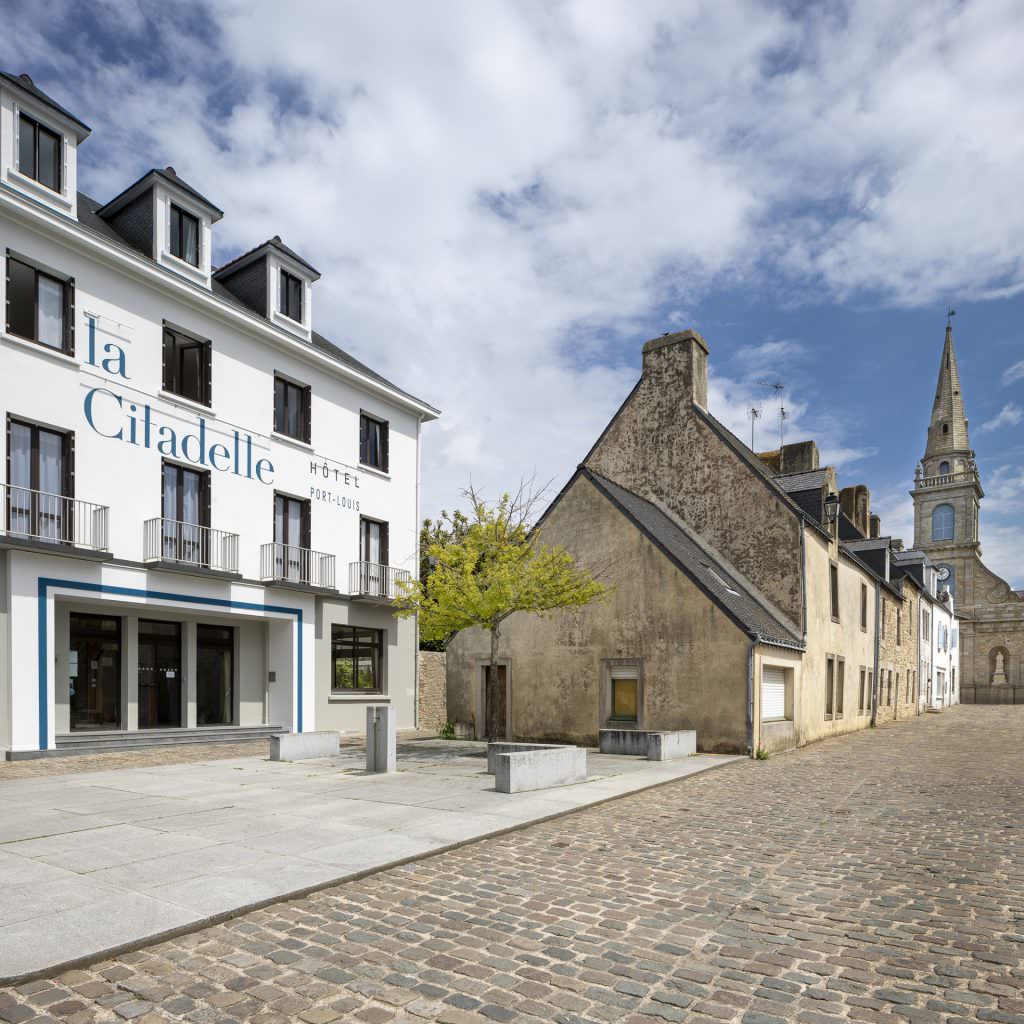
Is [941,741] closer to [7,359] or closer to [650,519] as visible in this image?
[650,519]

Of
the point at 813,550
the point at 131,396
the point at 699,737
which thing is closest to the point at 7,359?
the point at 131,396

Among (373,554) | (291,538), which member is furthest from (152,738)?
(373,554)

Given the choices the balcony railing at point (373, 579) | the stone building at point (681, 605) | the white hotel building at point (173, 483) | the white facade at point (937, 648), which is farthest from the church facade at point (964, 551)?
the white hotel building at point (173, 483)

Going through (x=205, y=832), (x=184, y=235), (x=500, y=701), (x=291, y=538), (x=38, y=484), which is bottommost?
(x=500, y=701)

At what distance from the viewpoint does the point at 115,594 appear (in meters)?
17.0

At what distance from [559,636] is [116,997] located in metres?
15.8

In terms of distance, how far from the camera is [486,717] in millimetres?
20781

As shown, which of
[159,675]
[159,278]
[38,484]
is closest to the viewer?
[38,484]

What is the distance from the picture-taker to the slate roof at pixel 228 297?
18.2 metres

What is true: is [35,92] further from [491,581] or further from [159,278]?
[491,581]

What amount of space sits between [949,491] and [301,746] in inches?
2955

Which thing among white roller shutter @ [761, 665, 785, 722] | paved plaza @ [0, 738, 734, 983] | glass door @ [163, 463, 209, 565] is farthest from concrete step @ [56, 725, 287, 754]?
white roller shutter @ [761, 665, 785, 722]

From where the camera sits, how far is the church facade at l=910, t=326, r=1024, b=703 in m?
62.2

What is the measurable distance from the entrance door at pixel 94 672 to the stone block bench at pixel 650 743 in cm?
1088
